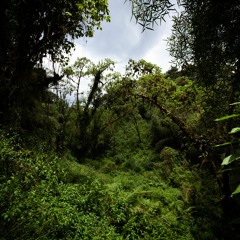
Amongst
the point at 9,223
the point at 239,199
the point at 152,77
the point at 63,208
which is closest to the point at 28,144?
the point at 63,208

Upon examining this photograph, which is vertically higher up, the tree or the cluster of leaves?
the tree

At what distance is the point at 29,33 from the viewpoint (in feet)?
25.5

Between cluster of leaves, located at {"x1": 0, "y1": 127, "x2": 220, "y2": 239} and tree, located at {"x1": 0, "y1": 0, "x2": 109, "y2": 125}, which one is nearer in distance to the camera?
cluster of leaves, located at {"x1": 0, "y1": 127, "x2": 220, "y2": 239}

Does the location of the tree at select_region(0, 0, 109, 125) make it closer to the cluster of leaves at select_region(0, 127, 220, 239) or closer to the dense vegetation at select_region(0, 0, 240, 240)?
the dense vegetation at select_region(0, 0, 240, 240)

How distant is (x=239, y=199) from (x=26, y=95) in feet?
24.6

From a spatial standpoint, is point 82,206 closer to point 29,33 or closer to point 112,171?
point 29,33

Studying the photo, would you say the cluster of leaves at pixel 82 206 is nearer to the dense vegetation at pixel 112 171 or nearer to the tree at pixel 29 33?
the dense vegetation at pixel 112 171

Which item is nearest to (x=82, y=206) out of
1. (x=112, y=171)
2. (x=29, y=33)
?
(x=29, y=33)

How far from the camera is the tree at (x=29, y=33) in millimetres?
7164

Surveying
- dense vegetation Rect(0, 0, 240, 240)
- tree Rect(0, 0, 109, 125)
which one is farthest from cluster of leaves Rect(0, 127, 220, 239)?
tree Rect(0, 0, 109, 125)

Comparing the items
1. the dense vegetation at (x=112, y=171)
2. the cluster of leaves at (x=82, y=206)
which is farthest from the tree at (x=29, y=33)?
the cluster of leaves at (x=82, y=206)

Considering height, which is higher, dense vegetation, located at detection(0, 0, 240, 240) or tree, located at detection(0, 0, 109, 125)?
tree, located at detection(0, 0, 109, 125)

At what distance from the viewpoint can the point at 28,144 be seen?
768cm

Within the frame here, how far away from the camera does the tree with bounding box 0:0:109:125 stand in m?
7.16
